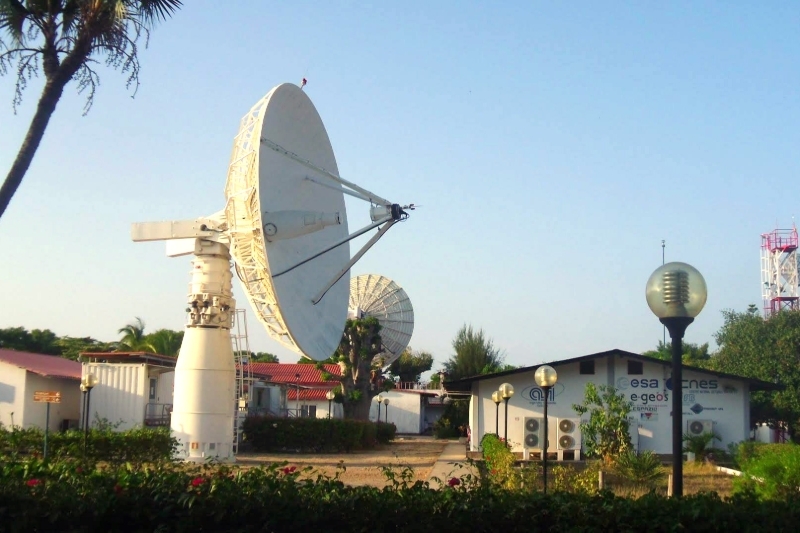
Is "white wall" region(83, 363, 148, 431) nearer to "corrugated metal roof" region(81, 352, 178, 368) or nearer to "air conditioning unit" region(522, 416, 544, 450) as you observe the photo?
"corrugated metal roof" region(81, 352, 178, 368)

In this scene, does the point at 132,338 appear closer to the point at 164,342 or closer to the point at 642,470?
the point at 164,342

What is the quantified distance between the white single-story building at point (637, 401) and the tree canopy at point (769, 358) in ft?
56.4

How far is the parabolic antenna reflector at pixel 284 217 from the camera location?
65.8 ft

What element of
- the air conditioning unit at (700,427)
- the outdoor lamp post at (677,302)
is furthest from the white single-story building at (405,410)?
the outdoor lamp post at (677,302)

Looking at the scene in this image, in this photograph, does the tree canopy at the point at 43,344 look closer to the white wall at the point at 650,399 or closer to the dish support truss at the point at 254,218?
the white wall at the point at 650,399

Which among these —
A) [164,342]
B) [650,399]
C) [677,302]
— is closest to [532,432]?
[650,399]

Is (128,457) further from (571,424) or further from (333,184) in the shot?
(571,424)

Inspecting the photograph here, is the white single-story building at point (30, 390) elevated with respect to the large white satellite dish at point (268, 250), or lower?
lower

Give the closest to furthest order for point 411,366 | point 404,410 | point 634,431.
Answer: point 634,431 < point 404,410 < point 411,366

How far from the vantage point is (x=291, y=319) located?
68.6 feet

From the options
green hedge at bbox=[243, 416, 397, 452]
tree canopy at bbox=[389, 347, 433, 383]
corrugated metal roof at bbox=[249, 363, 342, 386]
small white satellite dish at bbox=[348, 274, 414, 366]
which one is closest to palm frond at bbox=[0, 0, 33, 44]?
green hedge at bbox=[243, 416, 397, 452]

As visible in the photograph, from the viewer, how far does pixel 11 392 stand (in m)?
32.0

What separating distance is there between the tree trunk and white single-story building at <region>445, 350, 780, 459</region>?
72.6 ft

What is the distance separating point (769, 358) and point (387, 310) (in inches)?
860
